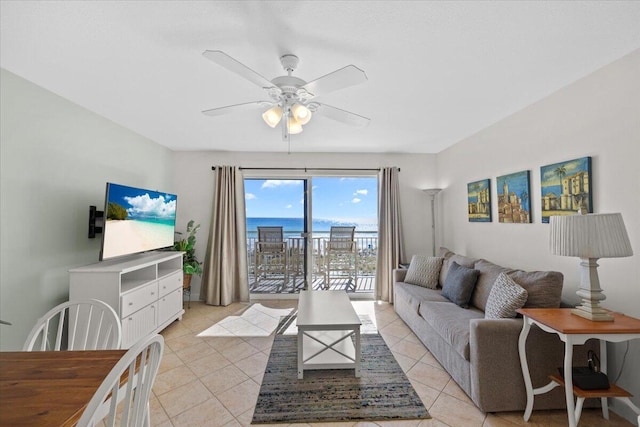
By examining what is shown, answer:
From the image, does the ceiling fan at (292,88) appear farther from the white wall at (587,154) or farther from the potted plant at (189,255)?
the potted plant at (189,255)

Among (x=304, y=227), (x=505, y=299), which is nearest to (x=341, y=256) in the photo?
(x=304, y=227)

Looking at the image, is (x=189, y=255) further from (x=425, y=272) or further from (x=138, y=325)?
(x=425, y=272)

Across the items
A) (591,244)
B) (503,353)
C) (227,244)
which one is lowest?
(503,353)

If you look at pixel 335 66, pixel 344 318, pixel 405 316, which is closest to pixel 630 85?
pixel 335 66

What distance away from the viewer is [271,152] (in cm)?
442

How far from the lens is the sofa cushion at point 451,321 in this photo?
2064mm

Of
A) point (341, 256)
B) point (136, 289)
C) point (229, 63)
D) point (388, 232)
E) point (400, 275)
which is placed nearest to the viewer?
point (229, 63)

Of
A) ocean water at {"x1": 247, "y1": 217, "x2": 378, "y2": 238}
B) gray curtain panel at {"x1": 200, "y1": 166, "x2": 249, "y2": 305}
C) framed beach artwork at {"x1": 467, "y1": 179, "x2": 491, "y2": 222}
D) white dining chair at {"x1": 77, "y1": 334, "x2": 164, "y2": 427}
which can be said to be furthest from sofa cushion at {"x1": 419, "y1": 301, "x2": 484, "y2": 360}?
gray curtain panel at {"x1": 200, "y1": 166, "x2": 249, "y2": 305}

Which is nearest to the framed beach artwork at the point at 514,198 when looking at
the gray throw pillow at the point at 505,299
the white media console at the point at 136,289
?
the gray throw pillow at the point at 505,299

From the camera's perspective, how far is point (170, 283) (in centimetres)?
327

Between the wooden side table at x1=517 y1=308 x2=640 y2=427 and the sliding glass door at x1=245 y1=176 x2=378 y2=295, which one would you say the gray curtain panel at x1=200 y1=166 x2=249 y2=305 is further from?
the wooden side table at x1=517 y1=308 x2=640 y2=427

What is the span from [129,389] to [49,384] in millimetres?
401

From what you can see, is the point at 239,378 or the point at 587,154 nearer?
the point at 587,154

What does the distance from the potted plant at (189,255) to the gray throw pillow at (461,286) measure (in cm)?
330
